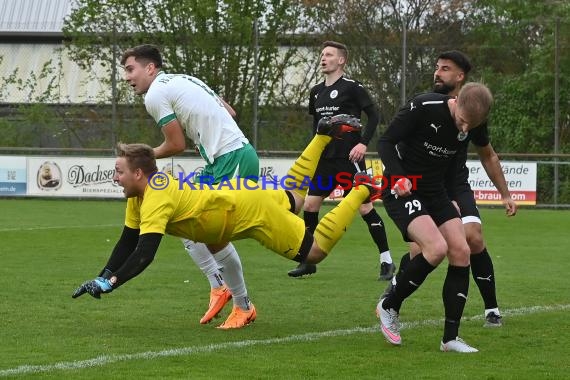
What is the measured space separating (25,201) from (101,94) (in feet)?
10.7

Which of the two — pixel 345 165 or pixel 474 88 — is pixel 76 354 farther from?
pixel 345 165

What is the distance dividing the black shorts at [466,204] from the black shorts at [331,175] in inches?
129

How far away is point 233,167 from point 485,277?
191 cm

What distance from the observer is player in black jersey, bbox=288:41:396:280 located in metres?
10.9

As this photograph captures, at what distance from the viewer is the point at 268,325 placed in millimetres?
7895

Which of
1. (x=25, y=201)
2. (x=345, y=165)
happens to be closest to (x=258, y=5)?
(x=25, y=201)

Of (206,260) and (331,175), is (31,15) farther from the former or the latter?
(206,260)

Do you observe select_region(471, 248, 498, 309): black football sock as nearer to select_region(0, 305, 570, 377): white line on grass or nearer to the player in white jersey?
Answer: select_region(0, 305, 570, 377): white line on grass

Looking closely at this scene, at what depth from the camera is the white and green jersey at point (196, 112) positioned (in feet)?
26.2

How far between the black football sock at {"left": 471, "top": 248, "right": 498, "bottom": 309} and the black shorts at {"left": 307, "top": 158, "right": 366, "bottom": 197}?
10.6ft

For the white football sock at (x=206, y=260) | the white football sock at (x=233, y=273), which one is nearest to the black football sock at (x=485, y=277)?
the white football sock at (x=233, y=273)

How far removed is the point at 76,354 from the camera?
6.55 metres

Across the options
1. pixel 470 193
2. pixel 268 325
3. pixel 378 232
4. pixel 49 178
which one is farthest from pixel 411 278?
pixel 49 178

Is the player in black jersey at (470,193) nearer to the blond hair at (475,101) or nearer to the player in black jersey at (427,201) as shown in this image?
the player in black jersey at (427,201)
